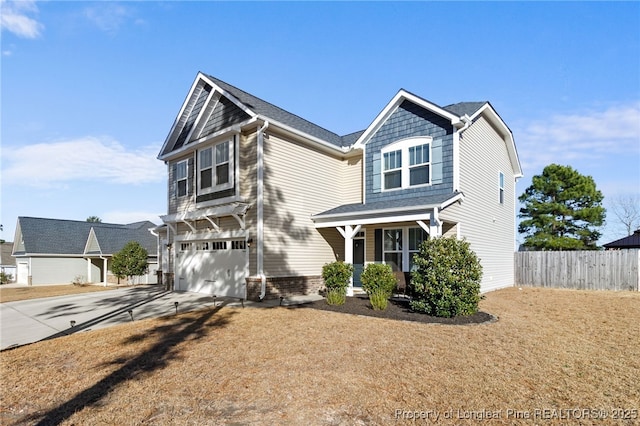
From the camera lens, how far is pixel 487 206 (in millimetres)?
14617

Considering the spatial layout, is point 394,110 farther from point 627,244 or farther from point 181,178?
point 627,244

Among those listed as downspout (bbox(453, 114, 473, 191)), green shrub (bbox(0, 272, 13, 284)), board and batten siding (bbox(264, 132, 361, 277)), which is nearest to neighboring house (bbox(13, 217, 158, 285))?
green shrub (bbox(0, 272, 13, 284))

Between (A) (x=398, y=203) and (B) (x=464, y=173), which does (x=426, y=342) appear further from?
(B) (x=464, y=173)

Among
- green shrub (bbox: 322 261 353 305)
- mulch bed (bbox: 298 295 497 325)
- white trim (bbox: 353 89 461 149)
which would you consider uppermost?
white trim (bbox: 353 89 461 149)

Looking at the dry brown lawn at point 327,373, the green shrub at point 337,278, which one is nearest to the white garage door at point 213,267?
the green shrub at point 337,278

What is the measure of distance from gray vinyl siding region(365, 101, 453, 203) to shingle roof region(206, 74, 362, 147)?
2214 mm

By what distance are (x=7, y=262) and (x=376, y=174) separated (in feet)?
155

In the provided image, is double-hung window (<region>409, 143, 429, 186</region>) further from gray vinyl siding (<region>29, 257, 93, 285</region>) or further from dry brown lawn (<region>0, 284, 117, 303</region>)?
gray vinyl siding (<region>29, 257, 93, 285</region>)

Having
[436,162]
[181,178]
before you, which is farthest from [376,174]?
[181,178]

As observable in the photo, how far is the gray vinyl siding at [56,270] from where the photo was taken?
2944 cm

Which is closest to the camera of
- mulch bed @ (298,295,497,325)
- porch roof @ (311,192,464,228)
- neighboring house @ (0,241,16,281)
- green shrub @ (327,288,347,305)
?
mulch bed @ (298,295,497,325)

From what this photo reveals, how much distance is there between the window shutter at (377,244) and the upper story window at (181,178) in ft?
28.4

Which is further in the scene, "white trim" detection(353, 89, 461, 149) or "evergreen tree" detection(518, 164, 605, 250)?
"evergreen tree" detection(518, 164, 605, 250)

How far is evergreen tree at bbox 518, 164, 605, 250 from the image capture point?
24.1m
